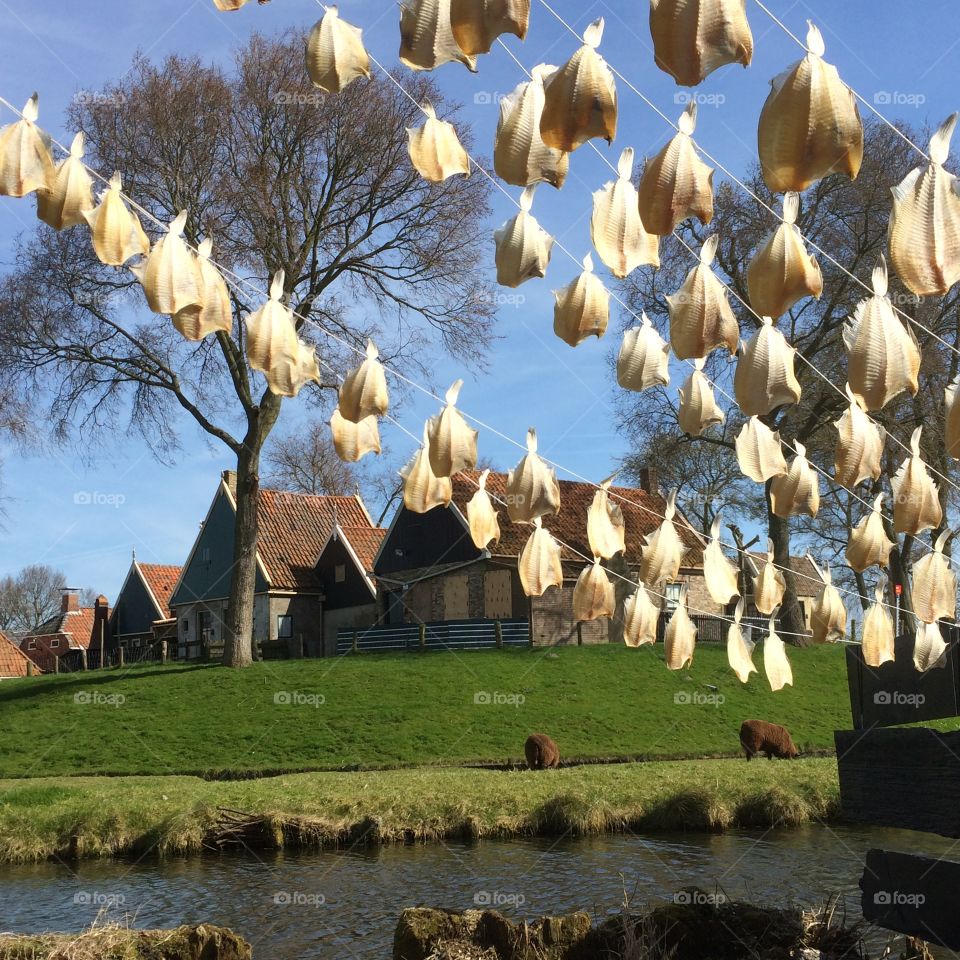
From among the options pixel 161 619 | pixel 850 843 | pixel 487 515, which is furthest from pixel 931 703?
pixel 161 619

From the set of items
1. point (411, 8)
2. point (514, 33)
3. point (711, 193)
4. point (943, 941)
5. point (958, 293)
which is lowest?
point (943, 941)

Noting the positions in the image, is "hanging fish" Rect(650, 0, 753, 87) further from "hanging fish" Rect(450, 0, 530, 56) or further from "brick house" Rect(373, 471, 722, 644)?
"brick house" Rect(373, 471, 722, 644)

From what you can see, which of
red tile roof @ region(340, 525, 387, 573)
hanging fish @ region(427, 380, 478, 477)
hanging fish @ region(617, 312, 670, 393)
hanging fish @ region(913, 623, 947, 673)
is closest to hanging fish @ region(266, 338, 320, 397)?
hanging fish @ region(427, 380, 478, 477)

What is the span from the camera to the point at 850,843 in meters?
12.0

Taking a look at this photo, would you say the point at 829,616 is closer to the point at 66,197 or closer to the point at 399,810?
the point at 66,197

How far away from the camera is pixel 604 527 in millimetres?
4379

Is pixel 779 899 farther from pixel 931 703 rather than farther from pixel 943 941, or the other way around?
pixel 943 941

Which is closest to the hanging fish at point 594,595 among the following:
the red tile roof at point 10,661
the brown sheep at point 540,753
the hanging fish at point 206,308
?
the hanging fish at point 206,308

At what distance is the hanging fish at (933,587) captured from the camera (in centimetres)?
421

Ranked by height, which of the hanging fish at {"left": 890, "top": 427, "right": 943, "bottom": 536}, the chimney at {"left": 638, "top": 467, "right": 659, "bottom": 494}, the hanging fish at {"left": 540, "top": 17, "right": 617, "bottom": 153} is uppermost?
the chimney at {"left": 638, "top": 467, "right": 659, "bottom": 494}

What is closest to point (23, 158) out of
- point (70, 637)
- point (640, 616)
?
point (640, 616)

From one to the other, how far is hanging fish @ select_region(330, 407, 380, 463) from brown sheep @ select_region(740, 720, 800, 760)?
16532 millimetres

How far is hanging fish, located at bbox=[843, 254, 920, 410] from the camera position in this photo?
9.20ft

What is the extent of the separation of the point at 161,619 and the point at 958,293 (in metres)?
37.8
